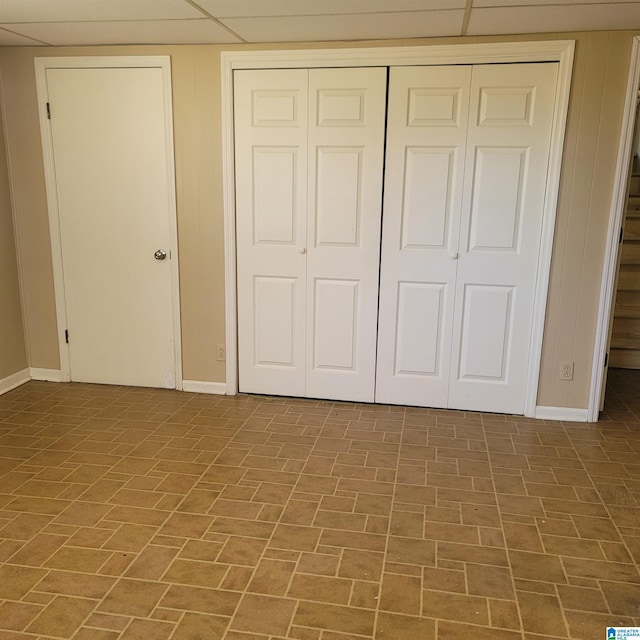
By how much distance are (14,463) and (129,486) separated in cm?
69

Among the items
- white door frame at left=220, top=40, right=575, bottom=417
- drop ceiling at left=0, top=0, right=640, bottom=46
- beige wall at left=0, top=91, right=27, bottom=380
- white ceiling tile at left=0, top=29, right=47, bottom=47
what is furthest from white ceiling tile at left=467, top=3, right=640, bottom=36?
beige wall at left=0, top=91, right=27, bottom=380

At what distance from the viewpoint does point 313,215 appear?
351 cm

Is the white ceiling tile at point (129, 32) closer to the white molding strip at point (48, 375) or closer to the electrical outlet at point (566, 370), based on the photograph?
the white molding strip at point (48, 375)

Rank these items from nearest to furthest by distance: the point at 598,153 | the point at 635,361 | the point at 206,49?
1. the point at 598,153
2. the point at 206,49
3. the point at 635,361

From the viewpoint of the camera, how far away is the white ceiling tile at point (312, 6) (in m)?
2.57

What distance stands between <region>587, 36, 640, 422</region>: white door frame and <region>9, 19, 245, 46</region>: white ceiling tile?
222 cm

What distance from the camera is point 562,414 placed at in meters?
3.47

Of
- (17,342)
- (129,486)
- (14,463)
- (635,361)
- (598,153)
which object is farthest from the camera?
(635,361)

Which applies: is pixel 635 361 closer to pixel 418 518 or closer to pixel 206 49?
pixel 418 518

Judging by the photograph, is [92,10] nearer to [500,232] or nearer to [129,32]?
[129,32]

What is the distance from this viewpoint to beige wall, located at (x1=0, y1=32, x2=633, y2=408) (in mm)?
3094

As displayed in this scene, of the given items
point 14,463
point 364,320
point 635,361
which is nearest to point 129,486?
point 14,463

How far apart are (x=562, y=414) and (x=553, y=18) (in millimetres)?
2219

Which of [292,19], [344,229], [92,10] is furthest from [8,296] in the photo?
[292,19]
